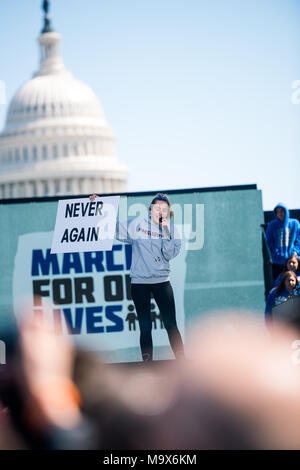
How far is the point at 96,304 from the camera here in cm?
1045

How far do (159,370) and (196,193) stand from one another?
4586mm

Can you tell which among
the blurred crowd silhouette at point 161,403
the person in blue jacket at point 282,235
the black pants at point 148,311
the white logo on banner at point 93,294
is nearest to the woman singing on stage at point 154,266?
the black pants at point 148,311

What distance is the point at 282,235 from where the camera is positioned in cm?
993

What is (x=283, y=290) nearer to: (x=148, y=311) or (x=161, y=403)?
(x=148, y=311)

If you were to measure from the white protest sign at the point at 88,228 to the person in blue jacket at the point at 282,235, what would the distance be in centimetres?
211

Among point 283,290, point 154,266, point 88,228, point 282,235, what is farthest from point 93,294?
point 283,290

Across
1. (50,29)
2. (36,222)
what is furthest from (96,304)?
(50,29)

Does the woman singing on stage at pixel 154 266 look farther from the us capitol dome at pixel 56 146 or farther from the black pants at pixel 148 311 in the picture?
the us capitol dome at pixel 56 146

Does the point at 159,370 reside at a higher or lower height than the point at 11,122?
lower

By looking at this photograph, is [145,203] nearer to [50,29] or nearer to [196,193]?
[196,193]

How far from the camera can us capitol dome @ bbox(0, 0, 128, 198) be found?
118 metres

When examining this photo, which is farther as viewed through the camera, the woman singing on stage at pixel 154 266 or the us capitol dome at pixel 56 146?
the us capitol dome at pixel 56 146

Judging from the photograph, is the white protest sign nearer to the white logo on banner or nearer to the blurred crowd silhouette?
the white logo on banner

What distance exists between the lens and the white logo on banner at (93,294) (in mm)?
10414
